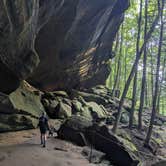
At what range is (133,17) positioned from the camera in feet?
94.9

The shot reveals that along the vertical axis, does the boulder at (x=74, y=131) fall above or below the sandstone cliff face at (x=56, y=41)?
below

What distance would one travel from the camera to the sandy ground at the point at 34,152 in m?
10.1

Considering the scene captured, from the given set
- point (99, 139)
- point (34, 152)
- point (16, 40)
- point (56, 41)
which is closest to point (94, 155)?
point (99, 139)

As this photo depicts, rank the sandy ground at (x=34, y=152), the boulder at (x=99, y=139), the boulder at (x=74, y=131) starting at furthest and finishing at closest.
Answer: the boulder at (x=74, y=131) < the boulder at (x=99, y=139) < the sandy ground at (x=34, y=152)

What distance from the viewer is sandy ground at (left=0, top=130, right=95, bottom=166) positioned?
10.1 m

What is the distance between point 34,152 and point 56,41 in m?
10.1

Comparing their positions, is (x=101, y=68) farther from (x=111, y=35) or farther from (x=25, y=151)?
(x=25, y=151)

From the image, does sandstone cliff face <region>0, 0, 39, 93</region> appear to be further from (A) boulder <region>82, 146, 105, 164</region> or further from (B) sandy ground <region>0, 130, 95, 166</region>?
(A) boulder <region>82, 146, 105, 164</region>

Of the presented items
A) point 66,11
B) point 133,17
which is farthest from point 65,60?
point 133,17

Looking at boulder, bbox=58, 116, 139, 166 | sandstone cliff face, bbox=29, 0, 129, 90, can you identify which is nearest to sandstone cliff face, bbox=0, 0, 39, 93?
sandstone cliff face, bbox=29, 0, 129, 90

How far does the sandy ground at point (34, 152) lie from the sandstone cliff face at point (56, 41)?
380cm

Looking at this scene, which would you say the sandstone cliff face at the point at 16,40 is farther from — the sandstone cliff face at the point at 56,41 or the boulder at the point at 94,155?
the boulder at the point at 94,155

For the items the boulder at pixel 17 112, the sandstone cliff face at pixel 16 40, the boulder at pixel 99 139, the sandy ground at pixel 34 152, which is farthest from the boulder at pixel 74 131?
the sandstone cliff face at pixel 16 40

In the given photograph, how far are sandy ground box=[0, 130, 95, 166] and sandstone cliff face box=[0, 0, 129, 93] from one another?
380 centimetres
